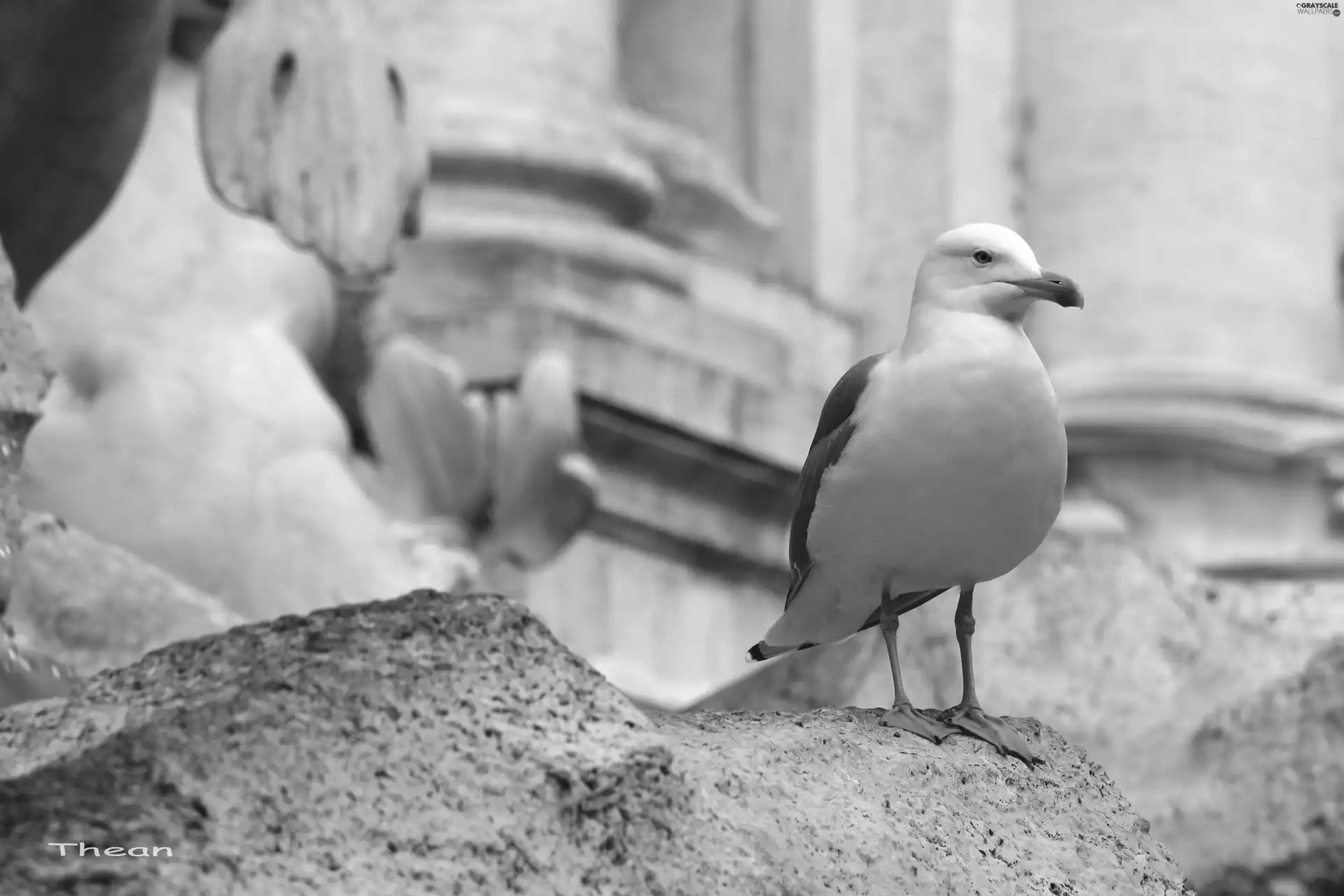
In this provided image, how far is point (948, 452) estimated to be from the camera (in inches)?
141

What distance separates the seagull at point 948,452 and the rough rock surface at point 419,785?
1.03 feet

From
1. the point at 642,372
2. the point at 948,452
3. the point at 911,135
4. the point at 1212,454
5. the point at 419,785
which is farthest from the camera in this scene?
the point at 911,135

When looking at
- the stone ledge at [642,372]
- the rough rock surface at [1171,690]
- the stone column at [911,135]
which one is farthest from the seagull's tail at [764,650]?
the stone column at [911,135]

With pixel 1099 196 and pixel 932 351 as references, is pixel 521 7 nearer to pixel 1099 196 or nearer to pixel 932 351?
pixel 1099 196

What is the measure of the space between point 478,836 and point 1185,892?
118 cm

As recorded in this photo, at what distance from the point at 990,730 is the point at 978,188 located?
9533 millimetres

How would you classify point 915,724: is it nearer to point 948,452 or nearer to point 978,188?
point 948,452

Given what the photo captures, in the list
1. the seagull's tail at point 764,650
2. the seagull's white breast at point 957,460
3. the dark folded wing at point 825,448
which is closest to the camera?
the seagull's white breast at point 957,460

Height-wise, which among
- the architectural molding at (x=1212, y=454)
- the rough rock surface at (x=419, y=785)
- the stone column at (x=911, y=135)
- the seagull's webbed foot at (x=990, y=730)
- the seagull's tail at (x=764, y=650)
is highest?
the rough rock surface at (x=419, y=785)

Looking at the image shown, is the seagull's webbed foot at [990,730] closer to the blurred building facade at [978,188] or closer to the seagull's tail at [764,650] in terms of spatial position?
the seagull's tail at [764,650]

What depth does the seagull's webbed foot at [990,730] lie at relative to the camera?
148 inches

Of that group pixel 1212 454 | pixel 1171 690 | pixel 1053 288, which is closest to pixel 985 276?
pixel 1053 288

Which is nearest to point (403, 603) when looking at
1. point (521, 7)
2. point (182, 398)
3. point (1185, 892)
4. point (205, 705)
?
point (205, 705)

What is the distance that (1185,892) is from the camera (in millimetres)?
3859
